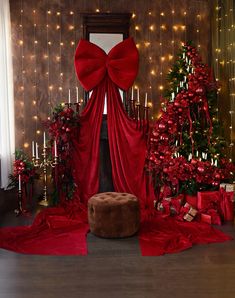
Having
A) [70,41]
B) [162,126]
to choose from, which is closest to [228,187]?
[162,126]

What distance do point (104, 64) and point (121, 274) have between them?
3.10 metres

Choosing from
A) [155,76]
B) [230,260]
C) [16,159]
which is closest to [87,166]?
[16,159]

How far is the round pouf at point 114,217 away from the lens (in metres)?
3.84

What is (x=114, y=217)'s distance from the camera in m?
3.83

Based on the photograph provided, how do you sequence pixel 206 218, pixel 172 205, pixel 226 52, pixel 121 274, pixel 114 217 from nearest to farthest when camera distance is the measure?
pixel 121 274, pixel 114 217, pixel 206 218, pixel 172 205, pixel 226 52

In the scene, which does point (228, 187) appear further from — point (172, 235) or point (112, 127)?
point (112, 127)

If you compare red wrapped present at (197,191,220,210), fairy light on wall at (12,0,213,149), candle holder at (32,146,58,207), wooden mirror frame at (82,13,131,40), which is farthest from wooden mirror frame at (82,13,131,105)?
red wrapped present at (197,191,220,210)

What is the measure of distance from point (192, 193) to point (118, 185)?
1040 mm

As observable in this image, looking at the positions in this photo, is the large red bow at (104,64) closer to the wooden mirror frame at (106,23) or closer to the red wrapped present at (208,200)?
the wooden mirror frame at (106,23)

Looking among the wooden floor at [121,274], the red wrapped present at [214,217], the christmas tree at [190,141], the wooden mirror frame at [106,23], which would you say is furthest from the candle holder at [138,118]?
the wooden floor at [121,274]

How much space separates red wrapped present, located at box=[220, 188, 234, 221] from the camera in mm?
4520

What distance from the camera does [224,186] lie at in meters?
4.63

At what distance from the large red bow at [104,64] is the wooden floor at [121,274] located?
243 cm

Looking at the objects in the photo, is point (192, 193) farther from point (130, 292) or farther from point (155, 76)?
point (130, 292)
